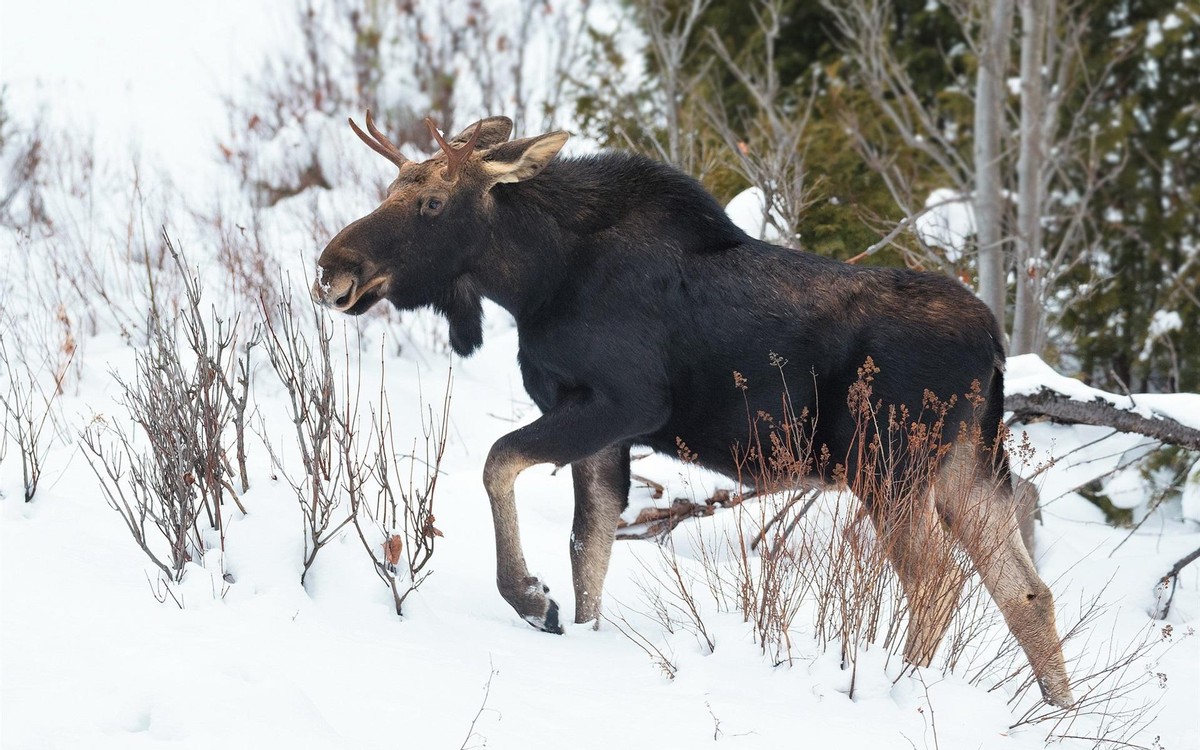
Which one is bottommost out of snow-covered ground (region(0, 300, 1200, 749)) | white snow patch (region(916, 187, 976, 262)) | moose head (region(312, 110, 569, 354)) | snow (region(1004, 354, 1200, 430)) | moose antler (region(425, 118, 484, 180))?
snow-covered ground (region(0, 300, 1200, 749))

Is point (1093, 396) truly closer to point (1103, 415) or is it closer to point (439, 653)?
point (1103, 415)

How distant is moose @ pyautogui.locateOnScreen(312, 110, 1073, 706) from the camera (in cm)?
462

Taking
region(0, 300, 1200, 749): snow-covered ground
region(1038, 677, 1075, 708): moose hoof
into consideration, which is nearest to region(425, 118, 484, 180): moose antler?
region(0, 300, 1200, 749): snow-covered ground

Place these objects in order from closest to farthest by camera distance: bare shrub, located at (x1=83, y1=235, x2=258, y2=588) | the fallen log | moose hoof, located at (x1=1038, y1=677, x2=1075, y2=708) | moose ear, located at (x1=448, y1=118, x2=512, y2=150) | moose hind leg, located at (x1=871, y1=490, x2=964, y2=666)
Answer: moose hind leg, located at (x1=871, y1=490, x2=964, y2=666), bare shrub, located at (x1=83, y1=235, x2=258, y2=588), moose hoof, located at (x1=1038, y1=677, x2=1075, y2=708), moose ear, located at (x1=448, y1=118, x2=512, y2=150), the fallen log

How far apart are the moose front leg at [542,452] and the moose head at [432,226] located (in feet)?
2.16

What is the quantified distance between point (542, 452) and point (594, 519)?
58cm

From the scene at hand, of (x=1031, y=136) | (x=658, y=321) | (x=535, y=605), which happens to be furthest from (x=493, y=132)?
(x=1031, y=136)

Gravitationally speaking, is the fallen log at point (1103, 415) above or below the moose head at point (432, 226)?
below

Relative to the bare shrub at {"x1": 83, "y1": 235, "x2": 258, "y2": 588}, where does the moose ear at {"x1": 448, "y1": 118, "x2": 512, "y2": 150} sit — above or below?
above

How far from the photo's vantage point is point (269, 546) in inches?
185

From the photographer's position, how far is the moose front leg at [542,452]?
4.57 metres

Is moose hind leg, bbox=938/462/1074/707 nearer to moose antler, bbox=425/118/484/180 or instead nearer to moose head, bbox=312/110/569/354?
moose head, bbox=312/110/569/354

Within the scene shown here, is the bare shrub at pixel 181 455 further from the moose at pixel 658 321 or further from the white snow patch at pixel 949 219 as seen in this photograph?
the white snow patch at pixel 949 219

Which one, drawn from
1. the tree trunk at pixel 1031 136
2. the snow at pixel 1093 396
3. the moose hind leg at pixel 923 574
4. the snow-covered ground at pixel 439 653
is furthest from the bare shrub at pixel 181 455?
the tree trunk at pixel 1031 136
